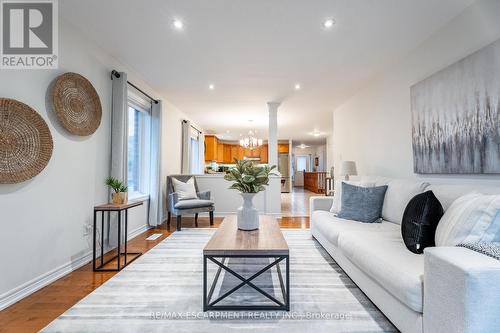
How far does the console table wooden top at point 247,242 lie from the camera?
1694 mm

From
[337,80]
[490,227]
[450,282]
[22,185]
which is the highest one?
[337,80]

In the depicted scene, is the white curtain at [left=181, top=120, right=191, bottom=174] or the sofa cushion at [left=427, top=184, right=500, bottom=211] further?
the white curtain at [left=181, top=120, right=191, bottom=174]

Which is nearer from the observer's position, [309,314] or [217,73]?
[309,314]

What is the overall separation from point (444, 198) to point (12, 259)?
3.47 metres

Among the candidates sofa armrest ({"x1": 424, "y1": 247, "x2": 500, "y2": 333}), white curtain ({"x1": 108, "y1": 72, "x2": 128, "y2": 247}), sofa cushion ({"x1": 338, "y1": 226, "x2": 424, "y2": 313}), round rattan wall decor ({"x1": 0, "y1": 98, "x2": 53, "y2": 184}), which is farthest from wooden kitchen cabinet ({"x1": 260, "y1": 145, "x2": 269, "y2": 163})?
sofa armrest ({"x1": 424, "y1": 247, "x2": 500, "y2": 333})

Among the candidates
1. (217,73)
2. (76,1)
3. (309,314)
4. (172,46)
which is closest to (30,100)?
(76,1)

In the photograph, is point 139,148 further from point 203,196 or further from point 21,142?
point 21,142

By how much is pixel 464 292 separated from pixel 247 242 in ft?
4.18

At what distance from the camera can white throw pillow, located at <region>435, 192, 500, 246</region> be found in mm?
1308

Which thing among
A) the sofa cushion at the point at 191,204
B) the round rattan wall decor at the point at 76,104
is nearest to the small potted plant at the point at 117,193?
the round rattan wall decor at the point at 76,104

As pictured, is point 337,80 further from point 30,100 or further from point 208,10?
point 30,100

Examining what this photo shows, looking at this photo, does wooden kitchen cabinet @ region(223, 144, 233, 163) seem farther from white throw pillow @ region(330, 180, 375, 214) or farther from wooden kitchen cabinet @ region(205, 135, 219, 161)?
white throw pillow @ region(330, 180, 375, 214)

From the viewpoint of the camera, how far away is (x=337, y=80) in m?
3.85

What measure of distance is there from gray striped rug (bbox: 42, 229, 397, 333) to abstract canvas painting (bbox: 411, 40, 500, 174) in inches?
59.3
